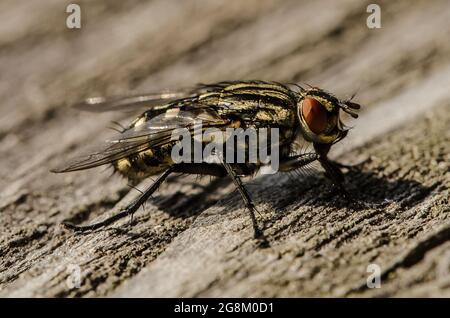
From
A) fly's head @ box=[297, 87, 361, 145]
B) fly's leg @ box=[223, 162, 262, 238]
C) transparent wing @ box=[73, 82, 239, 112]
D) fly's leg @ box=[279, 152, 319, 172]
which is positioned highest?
transparent wing @ box=[73, 82, 239, 112]

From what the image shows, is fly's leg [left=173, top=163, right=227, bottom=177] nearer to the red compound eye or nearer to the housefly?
the housefly

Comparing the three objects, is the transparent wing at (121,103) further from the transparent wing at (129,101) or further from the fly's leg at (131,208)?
the fly's leg at (131,208)

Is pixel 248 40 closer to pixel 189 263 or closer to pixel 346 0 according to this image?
pixel 346 0

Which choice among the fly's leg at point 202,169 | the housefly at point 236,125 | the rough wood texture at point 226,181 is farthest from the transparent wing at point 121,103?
the fly's leg at point 202,169

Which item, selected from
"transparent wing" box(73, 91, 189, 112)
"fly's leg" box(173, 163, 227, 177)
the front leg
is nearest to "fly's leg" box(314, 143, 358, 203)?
the front leg

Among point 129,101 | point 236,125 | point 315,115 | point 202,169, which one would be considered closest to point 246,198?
point 202,169
